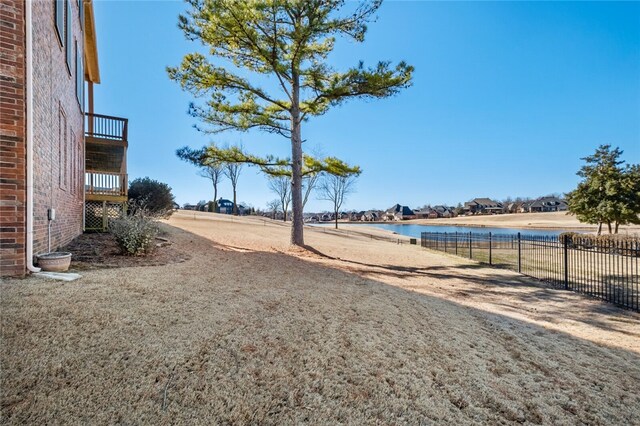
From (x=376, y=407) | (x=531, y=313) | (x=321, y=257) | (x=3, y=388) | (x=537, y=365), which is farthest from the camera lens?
(x=321, y=257)

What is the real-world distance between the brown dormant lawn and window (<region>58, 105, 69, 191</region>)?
3.22 metres

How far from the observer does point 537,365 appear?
134 inches

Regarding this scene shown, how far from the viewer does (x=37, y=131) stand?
476 centimetres

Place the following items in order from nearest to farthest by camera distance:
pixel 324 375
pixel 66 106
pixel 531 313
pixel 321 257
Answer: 1. pixel 324 375
2. pixel 531 313
3. pixel 66 106
4. pixel 321 257

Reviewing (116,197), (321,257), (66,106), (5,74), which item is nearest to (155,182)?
(116,197)

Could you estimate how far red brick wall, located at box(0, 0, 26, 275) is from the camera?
404 centimetres

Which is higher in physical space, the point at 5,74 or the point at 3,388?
the point at 5,74

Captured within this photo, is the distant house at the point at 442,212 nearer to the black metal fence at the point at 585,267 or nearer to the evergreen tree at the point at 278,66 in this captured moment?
the black metal fence at the point at 585,267

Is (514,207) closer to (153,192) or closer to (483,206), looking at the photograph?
(483,206)

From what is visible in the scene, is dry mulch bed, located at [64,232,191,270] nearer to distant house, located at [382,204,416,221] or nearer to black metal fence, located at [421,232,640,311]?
black metal fence, located at [421,232,640,311]

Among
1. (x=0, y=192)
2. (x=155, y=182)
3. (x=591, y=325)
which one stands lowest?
(x=591, y=325)

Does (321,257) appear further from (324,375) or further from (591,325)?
(324,375)

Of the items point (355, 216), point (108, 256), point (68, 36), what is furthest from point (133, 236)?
point (355, 216)

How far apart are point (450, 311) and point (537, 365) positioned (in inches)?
66.3
